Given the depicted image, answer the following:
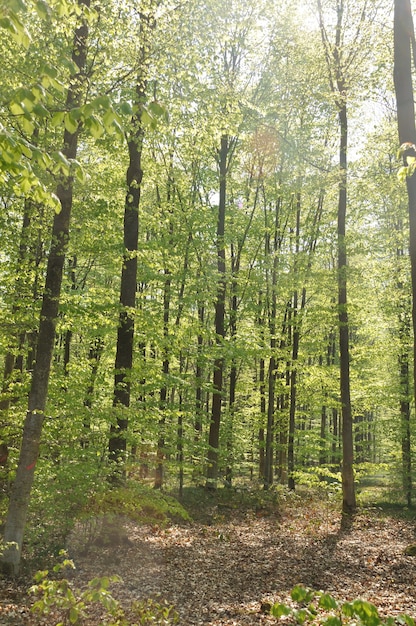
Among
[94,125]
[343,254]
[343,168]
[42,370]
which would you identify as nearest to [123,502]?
[42,370]

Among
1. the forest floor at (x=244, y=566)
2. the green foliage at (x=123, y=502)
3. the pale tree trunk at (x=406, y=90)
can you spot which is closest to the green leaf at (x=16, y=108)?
the forest floor at (x=244, y=566)

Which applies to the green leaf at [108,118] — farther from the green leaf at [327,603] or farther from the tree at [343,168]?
the tree at [343,168]

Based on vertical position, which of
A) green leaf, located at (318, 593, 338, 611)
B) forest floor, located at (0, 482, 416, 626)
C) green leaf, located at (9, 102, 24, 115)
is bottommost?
forest floor, located at (0, 482, 416, 626)

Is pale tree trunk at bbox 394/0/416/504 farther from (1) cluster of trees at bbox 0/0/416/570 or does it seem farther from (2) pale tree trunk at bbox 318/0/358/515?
(2) pale tree trunk at bbox 318/0/358/515

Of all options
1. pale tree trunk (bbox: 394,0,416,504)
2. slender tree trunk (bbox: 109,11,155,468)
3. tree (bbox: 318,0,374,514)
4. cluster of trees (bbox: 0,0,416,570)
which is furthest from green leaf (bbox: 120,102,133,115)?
tree (bbox: 318,0,374,514)

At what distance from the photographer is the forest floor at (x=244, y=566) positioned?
22.9 feet

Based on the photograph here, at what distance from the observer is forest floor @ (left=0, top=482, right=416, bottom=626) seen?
22.9 ft

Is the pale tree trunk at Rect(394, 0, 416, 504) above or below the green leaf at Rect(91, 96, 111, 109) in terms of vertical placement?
above

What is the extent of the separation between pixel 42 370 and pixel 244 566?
19.0 ft

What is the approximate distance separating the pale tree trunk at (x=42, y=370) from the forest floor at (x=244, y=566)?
2.78 feet

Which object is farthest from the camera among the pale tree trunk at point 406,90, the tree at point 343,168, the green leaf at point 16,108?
the tree at point 343,168

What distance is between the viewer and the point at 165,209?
1437 centimetres

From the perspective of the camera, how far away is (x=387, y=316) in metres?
19.2

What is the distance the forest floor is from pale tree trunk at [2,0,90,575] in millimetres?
846
